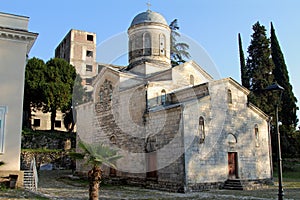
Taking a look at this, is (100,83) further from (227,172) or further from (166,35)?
(227,172)

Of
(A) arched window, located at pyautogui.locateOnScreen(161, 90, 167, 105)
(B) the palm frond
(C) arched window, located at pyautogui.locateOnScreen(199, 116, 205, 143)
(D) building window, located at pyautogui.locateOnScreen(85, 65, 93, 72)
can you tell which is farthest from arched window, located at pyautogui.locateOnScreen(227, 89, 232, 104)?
(D) building window, located at pyautogui.locateOnScreen(85, 65, 93, 72)

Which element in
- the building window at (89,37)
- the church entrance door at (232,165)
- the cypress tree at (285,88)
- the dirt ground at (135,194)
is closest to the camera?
the dirt ground at (135,194)

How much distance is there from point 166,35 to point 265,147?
10.3 meters

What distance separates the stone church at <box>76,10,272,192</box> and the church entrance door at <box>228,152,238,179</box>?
0.18ft

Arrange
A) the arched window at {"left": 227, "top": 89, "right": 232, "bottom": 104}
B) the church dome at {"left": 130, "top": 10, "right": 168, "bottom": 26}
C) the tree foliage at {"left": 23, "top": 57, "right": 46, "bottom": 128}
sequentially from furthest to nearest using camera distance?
1. the tree foliage at {"left": 23, "top": 57, "right": 46, "bottom": 128}
2. the church dome at {"left": 130, "top": 10, "right": 168, "bottom": 26}
3. the arched window at {"left": 227, "top": 89, "right": 232, "bottom": 104}

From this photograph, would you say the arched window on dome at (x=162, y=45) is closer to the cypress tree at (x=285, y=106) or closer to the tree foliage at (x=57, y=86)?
the cypress tree at (x=285, y=106)

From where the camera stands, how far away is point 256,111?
62.7 ft

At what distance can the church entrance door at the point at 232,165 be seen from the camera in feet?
56.0

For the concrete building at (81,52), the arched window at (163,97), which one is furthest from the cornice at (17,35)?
the concrete building at (81,52)

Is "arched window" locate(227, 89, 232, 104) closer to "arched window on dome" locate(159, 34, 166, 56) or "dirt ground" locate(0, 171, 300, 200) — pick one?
"dirt ground" locate(0, 171, 300, 200)

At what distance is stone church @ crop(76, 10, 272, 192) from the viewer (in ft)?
51.0

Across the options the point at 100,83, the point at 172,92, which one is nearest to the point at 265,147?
the point at 172,92

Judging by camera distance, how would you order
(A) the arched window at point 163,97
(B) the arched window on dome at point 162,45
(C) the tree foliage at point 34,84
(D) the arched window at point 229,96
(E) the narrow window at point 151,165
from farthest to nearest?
(C) the tree foliage at point 34,84
(B) the arched window on dome at point 162,45
(A) the arched window at point 163,97
(D) the arched window at point 229,96
(E) the narrow window at point 151,165

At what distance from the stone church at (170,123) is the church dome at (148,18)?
65mm
